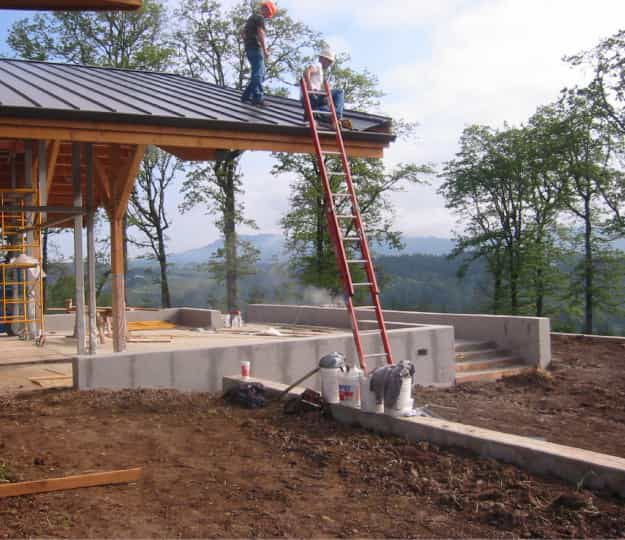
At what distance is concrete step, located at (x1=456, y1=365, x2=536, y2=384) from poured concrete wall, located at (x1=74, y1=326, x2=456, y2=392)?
411 millimetres

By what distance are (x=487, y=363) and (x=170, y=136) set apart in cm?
775

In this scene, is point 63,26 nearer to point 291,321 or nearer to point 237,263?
point 237,263

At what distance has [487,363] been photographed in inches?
523

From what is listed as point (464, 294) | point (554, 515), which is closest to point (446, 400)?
point (554, 515)

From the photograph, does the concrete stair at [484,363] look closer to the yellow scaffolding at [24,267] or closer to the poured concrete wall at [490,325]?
the poured concrete wall at [490,325]

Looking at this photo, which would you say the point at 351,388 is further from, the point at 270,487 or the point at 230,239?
the point at 230,239

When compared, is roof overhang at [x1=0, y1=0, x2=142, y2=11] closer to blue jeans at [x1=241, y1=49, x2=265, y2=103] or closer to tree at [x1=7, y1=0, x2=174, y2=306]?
blue jeans at [x1=241, y1=49, x2=265, y2=103]

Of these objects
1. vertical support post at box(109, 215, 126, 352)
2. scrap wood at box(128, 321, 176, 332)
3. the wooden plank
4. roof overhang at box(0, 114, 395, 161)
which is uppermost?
roof overhang at box(0, 114, 395, 161)

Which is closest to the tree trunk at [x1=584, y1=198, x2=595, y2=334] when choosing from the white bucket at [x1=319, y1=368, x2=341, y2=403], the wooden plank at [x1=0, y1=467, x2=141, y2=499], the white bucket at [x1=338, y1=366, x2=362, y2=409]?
the white bucket at [x1=319, y1=368, x2=341, y2=403]

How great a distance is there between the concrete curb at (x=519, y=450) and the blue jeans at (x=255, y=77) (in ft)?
23.5

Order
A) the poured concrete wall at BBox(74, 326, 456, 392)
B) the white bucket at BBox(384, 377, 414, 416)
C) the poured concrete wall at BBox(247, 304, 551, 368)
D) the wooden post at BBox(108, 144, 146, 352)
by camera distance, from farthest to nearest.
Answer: the poured concrete wall at BBox(247, 304, 551, 368) < the wooden post at BBox(108, 144, 146, 352) < the poured concrete wall at BBox(74, 326, 456, 392) < the white bucket at BBox(384, 377, 414, 416)

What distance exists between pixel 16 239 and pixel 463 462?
1320cm

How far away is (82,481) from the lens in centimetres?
468

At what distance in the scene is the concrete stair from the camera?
12.7 m
